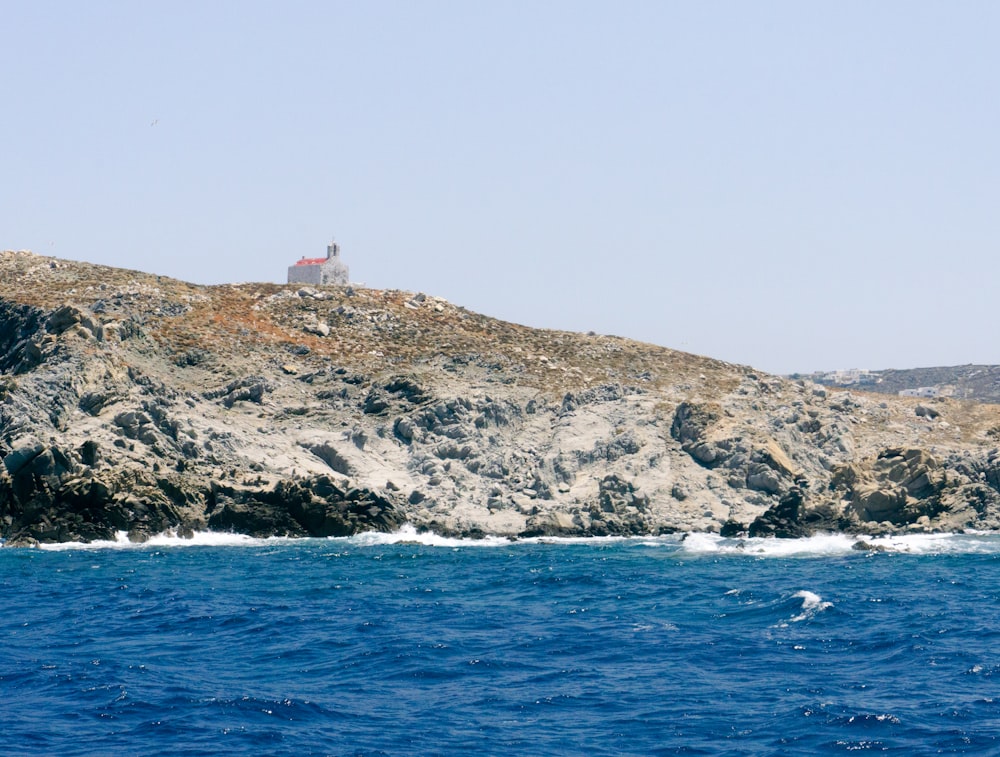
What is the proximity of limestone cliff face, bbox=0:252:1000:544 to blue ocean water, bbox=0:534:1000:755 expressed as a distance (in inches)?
320

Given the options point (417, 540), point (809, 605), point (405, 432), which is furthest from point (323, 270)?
point (809, 605)

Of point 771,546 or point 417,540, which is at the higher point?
point 771,546

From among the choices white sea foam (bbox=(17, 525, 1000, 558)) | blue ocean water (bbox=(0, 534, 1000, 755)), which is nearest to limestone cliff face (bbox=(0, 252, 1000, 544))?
white sea foam (bbox=(17, 525, 1000, 558))

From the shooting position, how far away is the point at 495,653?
124 ft

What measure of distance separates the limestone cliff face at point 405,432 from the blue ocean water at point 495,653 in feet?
26.6

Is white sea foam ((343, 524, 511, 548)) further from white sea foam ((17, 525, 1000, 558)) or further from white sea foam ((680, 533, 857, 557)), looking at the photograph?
white sea foam ((680, 533, 857, 557))

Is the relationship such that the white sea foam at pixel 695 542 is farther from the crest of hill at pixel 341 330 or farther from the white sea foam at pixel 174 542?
the crest of hill at pixel 341 330

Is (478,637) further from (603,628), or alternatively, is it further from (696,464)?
(696,464)

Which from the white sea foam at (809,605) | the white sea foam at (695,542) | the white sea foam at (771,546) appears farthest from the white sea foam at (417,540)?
the white sea foam at (809,605)

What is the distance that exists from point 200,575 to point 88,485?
1462cm

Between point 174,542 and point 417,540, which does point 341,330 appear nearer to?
point 417,540

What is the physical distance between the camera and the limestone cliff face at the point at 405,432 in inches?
2736

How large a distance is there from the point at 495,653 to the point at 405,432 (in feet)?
147

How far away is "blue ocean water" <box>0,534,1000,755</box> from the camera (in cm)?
2838
